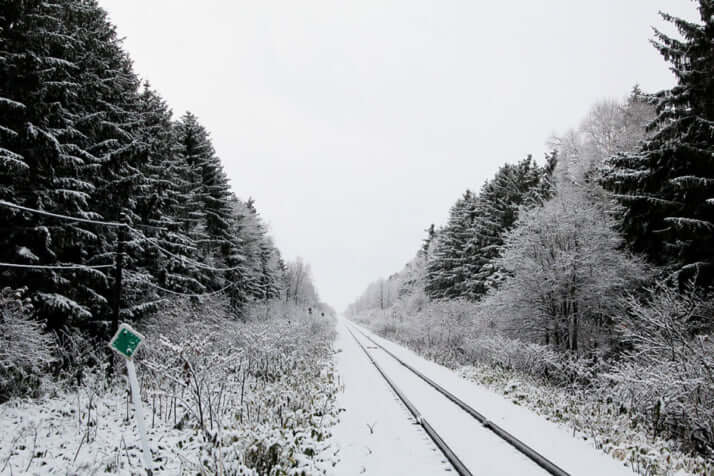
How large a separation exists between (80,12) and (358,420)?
1513 centimetres

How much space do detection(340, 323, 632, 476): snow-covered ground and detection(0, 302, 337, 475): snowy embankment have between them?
240 centimetres

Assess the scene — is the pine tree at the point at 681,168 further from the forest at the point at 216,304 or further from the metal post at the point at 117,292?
the metal post at the point at 117,292

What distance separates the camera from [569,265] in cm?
1513

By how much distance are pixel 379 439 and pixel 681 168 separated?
42.5 feet

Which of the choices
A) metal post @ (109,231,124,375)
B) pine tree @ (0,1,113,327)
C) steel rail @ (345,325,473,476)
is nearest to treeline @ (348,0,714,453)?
steel rail @ (345,325,473,476)

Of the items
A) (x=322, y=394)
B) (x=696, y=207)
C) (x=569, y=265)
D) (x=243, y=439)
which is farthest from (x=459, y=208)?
(x=243, y=439)

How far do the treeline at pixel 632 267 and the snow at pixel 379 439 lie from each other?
5108mm

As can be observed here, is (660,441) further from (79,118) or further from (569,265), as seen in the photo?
(79,118)

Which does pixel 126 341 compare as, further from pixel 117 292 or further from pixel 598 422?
pixel 598 422

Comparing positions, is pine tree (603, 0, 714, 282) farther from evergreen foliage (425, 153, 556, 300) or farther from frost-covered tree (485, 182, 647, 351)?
evergreen foliage (425, 153, 556, 300)

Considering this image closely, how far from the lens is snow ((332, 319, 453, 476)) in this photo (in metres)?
5.58

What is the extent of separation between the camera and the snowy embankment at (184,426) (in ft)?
18.9

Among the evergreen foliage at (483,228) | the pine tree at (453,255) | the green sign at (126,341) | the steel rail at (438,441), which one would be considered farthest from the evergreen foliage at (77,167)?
the pine tree at (453,255)

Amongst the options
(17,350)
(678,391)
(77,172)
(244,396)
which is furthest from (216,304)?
(678,391)
